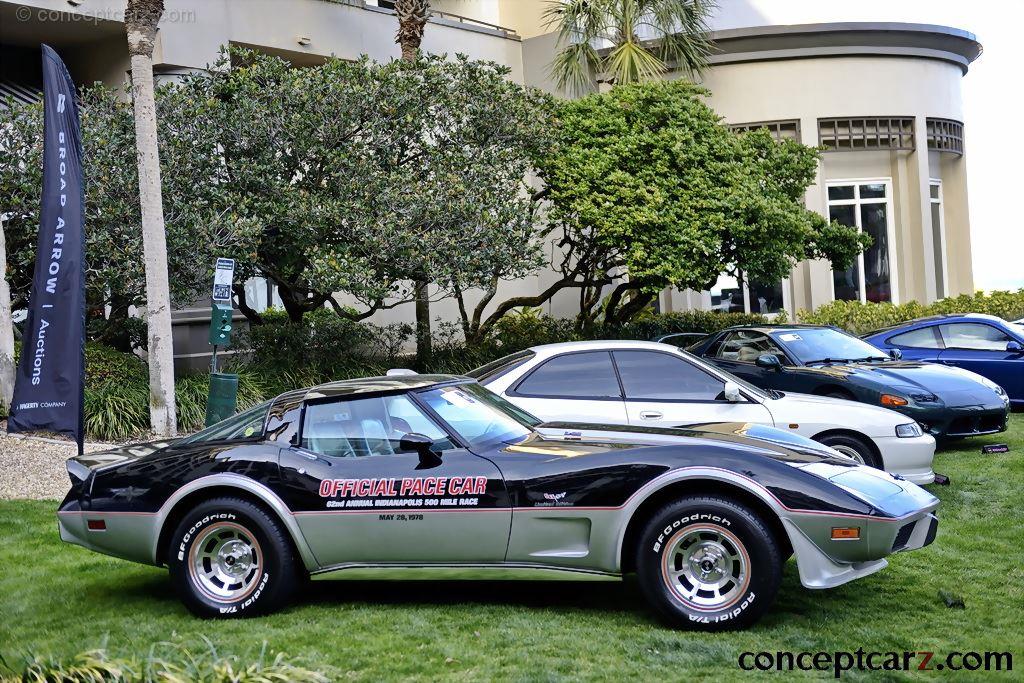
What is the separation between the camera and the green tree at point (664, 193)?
15438 mm

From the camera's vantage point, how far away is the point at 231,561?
568 centimetres

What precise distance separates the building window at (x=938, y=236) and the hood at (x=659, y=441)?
833 inches

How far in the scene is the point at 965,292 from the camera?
26016 mm

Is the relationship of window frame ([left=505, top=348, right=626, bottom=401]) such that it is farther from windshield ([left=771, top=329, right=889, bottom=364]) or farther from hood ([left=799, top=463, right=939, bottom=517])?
windshield ([left=771, top=329, right=889, bottom=364])

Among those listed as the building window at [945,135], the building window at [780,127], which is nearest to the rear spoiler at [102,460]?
the building window at [780,127]

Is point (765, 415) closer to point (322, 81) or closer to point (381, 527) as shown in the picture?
point (381, 527)

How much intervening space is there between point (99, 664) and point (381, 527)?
5.03 ft

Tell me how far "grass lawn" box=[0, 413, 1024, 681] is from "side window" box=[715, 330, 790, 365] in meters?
4.67

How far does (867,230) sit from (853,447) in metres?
17.2

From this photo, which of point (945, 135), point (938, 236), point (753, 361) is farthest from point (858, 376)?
point (938, 236)

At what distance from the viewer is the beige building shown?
22875mm

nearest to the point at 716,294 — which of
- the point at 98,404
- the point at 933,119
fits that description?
the point at 933,119

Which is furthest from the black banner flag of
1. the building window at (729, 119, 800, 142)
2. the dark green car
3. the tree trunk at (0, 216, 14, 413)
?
the building window at (729, 119, 800, 142)

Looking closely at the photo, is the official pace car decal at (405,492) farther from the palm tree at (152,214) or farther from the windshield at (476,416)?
the palm tree at (152,214)
